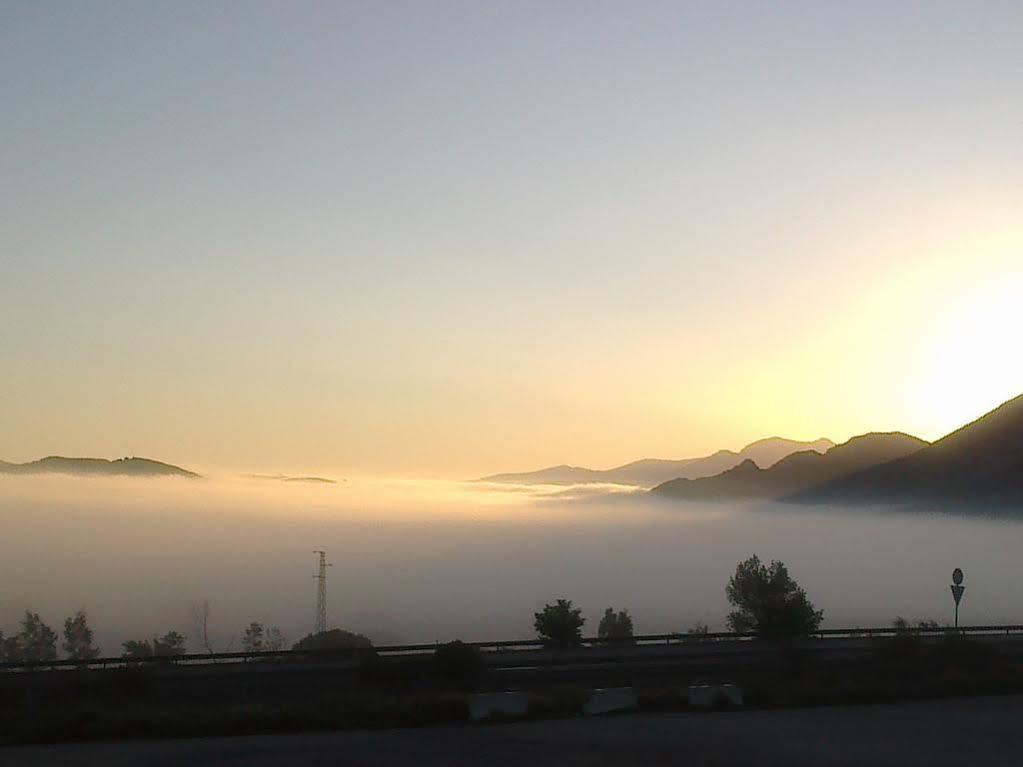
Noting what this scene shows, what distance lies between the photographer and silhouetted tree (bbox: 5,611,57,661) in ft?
416

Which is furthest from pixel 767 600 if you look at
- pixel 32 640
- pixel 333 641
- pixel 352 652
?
pixel 32 640

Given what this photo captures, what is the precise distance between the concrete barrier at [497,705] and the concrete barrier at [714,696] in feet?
17.4

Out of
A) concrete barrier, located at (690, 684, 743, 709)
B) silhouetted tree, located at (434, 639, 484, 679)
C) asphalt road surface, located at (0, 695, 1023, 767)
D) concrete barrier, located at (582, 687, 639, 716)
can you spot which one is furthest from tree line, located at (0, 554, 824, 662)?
asphalt road surface, located at (0, 695, 1023, 767)

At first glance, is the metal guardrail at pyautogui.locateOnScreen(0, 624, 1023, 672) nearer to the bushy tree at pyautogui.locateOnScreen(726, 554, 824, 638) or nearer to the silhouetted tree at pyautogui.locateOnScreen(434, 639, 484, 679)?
the silhouetted tree at pyautogui.locateOnScreen(434, 639, 484, 679)

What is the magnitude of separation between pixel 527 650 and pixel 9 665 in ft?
71.3

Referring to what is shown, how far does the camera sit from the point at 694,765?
19797mm

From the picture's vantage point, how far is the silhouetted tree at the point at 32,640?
127 metres

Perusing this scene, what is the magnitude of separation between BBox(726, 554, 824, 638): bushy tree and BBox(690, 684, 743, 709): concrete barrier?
767 inches

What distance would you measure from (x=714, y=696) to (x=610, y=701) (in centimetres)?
332

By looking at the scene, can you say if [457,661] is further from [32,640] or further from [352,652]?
[32,640]

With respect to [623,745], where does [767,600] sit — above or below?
above

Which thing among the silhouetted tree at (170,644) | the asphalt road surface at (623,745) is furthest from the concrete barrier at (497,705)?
the silhouetted tree at (170,644)

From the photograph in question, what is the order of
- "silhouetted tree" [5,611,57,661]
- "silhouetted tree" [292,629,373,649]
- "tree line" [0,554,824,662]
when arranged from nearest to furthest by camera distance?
"tree line" [0,554,824,662] < "silhouetted tree" [292,629,373,649] < "silhouetted tree" [5,611,57,661]

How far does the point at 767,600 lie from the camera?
6581cm
